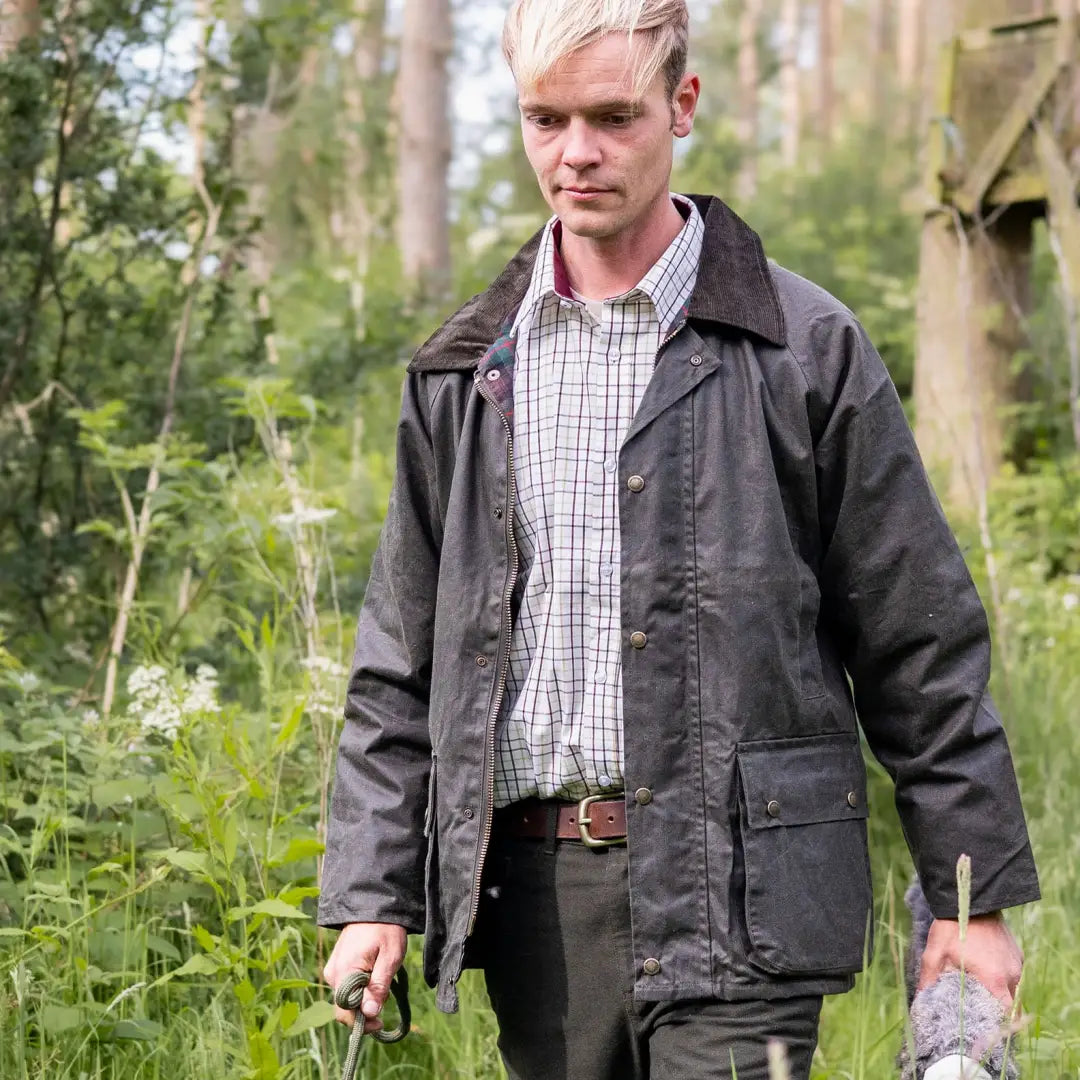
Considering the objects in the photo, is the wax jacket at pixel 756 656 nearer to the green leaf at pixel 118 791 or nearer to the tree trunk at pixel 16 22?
the green leaf at pixel 118 791

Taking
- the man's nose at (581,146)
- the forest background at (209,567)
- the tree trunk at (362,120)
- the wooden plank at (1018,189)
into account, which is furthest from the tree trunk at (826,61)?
the man's nose at (581,146)

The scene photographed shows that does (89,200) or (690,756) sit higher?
(89,200)

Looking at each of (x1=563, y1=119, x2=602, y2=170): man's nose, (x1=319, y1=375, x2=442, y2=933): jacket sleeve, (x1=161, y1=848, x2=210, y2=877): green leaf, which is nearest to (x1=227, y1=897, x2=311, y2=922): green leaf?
(x1=161, y1=848, x2=210, y2=877): green leaf

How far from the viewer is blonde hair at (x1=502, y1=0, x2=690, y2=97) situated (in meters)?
2.29

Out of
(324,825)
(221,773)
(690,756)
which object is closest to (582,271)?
(690,756)

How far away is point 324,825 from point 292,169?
1670cm

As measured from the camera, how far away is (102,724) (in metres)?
3.79

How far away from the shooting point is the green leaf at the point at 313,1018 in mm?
2867

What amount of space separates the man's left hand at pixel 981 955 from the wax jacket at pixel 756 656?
4 cm

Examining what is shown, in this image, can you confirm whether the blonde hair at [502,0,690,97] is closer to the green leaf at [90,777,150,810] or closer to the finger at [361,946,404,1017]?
the finger at [361,946,404,1017]

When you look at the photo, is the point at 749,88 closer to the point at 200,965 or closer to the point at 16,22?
the point at 16,22

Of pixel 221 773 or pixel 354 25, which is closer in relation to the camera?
pixel 221 773

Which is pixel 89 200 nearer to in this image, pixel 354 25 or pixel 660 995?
pixel 660 995

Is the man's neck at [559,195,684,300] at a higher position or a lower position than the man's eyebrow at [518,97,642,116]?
lower
